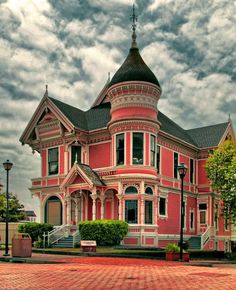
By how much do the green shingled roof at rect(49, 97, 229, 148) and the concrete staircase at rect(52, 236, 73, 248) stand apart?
8.53m

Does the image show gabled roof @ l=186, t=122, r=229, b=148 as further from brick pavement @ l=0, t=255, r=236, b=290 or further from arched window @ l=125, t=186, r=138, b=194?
brick pavement @ l=0, t=255, r=236, b=290

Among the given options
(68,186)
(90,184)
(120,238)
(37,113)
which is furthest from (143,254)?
(37,113)

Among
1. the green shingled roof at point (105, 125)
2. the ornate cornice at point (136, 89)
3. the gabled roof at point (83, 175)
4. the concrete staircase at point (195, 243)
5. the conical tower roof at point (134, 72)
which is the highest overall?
the conical tower roof at point (134, 72)

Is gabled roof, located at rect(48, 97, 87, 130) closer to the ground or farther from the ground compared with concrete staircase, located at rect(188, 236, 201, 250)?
farther from the ground

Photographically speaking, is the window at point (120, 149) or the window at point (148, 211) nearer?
the window at point (148, 211)

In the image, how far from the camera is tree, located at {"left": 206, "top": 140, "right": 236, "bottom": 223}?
33938mm

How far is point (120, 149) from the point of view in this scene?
32.4 meters

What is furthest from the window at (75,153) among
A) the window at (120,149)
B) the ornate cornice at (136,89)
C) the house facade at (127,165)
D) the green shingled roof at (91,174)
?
the ornate cornice at (136,89)

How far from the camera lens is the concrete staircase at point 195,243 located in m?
37.1

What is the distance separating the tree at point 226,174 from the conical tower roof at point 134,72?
7.81 m

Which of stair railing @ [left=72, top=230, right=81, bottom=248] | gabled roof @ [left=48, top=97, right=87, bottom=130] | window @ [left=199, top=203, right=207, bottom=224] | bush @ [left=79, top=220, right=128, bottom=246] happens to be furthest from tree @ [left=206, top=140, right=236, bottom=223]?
stair railing @ [left=72, top=230, right=81, bottom=248]

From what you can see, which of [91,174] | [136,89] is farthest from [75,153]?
[136,89]

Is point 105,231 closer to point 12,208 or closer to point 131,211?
point 131,211

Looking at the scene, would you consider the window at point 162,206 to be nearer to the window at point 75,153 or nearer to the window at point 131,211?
the window at point 131,211
